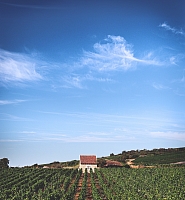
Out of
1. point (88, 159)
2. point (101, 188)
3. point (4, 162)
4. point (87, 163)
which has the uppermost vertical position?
point (4, 162)

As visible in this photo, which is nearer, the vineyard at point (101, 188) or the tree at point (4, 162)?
the vineyard at point (101, 188)

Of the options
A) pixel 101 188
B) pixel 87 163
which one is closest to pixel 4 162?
pixel 87 163

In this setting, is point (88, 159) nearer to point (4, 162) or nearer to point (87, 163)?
point (87, 163)

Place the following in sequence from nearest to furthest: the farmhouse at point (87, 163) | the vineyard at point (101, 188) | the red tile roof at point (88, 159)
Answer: the vineyard at point (101, 188), the farmhouse at point (87, 163), the red tile roof at point (88, 159)

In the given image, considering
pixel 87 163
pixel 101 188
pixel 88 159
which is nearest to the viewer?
pixel 101 188

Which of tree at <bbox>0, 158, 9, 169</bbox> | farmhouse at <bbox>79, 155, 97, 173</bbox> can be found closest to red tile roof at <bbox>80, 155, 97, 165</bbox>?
farmhouse at <bbox>79, 155, 97, 173</bbox>

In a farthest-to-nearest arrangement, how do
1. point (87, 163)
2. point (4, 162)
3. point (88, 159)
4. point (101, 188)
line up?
1. point (4, 162)
2. point (88, 159)
3. point (87, 163)
4. point (101, 188)

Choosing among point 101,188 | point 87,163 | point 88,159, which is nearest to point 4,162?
point 88,159

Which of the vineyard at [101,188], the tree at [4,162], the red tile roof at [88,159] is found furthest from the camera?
the tree at [4,162]

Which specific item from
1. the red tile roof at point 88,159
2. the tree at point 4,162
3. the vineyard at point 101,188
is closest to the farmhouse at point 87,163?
the red tile roof at point 88,159

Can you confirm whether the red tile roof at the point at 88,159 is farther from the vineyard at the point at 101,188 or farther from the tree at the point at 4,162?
the tree at the point at 4,162

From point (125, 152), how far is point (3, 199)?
79.5 meters

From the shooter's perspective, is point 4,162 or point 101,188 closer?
point 101,188

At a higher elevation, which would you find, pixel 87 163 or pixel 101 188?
pixel 87 163
